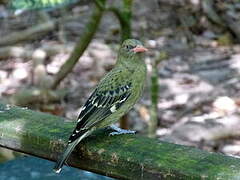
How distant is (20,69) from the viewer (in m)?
8.88

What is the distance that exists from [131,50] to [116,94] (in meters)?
0.42

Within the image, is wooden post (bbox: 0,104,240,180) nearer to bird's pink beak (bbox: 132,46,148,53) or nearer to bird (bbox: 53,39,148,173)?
bird (bbox: 53,39,148,173)

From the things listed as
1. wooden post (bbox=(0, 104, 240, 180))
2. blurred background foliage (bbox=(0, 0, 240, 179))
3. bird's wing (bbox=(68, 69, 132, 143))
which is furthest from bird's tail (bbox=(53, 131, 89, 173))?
blurred background foliage (bbox=(0, 0, 240, 179))

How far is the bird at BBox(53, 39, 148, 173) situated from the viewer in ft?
12.4

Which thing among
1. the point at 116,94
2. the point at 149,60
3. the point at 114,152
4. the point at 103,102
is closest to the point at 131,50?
the point at 116,94

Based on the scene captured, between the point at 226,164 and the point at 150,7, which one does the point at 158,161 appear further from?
the point at 150,7

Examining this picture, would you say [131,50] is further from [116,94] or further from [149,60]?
[149,60]

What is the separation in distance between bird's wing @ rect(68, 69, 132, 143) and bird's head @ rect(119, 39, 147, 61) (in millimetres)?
226

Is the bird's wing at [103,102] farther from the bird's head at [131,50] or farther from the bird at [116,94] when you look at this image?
the bird's head at [131,50]

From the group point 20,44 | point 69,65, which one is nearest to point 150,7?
point 20,44

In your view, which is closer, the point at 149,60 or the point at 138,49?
the point at 138,49

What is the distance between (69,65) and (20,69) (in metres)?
1.84

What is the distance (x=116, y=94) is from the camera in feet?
13.2

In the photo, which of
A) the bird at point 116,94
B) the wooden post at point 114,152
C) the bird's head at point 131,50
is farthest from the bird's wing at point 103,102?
the bird's head at point 131,50
